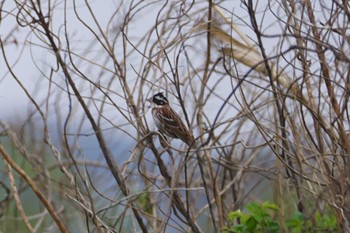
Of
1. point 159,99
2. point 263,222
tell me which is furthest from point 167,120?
point 263,222

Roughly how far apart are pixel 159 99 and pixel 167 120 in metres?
0.26

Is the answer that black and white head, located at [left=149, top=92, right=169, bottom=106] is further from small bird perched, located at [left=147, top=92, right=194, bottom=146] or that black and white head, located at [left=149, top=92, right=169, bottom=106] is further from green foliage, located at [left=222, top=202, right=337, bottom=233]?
green foliage, located at [left=222, top=202, right=337, bottom=233]

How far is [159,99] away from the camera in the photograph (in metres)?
4.68

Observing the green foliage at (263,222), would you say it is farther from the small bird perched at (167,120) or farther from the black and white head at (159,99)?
the black and white head at (159,99)

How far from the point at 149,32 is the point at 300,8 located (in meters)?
0.82

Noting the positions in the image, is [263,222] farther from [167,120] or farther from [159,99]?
[167,120]

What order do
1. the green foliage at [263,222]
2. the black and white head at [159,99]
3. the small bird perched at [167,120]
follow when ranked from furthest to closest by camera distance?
the small bird perched at [167,120]
the black and white head at [159,99]
the green foliage at [263,222]

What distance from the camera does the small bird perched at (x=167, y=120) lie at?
4639mm

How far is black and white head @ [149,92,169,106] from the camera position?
4.48m

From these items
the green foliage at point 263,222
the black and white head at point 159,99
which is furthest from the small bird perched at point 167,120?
the green foliage at point 263,222

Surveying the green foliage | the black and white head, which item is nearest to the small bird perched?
the black and white head

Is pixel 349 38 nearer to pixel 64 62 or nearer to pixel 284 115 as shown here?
pixel 284 115

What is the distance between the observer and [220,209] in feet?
14.3

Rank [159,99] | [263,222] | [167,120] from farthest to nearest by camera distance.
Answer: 1. [167,120]
2. [159,99]
3. [263,222]
